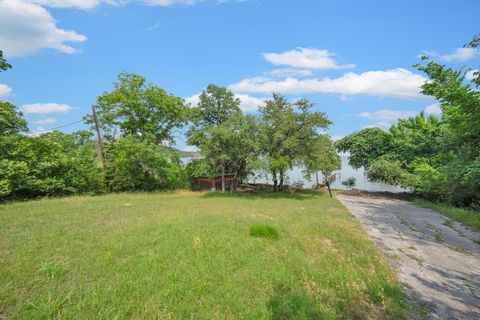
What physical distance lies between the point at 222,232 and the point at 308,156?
34.4ft

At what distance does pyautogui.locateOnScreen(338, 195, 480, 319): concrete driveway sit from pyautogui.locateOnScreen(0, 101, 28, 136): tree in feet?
55.8

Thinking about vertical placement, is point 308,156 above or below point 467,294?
above

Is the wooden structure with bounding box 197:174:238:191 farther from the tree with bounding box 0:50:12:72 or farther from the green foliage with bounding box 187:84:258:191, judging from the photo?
the tree with bounding box 0:50:12:72

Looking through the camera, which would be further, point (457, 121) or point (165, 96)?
point (165, 96)

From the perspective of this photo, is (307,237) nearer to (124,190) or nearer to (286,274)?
(286,274)

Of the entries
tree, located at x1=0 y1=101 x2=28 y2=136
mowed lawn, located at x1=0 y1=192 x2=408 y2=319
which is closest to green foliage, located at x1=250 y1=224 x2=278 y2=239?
mowed lawn, located at x1=0 y1=192 x2=408 y2=319

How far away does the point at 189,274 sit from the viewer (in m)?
4.09

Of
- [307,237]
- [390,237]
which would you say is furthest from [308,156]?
[307,237]

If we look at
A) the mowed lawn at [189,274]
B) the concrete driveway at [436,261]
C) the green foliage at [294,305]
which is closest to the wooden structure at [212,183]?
the concrete driveway at [436,261]

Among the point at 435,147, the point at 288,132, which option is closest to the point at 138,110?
the point at 288,132

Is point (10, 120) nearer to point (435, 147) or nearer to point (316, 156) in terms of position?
point (316, 156)

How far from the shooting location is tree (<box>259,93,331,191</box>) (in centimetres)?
1511

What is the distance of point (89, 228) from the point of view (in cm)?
668

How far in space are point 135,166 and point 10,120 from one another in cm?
708
